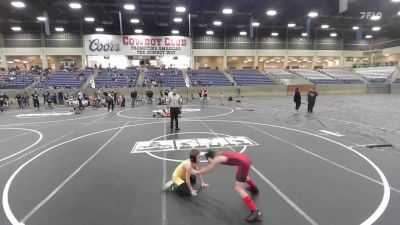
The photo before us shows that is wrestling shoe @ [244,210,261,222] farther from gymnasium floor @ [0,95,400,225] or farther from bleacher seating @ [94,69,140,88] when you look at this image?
bleacher seating @ [94,69,140,88]

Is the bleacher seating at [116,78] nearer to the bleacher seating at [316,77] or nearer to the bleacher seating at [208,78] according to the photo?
the bleacher seating at [208,78]

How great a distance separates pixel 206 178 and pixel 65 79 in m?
35.6

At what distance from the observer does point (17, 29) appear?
145 ft

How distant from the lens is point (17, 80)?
117 ft

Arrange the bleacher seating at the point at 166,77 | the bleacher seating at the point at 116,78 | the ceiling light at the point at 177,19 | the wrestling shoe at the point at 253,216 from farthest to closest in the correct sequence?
the ceiling light at the point at 177,19 → the bleacher seating at the point at 166,77 → the bleacher seating at the point at 116,78 → the wrestling shoe at the point at 253,216

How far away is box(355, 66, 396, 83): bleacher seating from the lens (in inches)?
1817

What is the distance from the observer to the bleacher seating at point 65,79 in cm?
3484

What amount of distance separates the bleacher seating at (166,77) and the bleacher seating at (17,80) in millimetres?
14816

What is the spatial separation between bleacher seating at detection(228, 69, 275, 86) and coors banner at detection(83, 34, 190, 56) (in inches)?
398

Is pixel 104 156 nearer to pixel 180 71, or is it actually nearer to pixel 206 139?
pixel 206 139

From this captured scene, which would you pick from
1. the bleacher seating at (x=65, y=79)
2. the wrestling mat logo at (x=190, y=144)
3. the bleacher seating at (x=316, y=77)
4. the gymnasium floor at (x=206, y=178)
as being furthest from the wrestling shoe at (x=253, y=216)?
the bleacher seating at (x=316, y=77)

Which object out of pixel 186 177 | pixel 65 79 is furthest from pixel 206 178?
pixel 65 79

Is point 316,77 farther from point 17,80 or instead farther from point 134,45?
point 17,80

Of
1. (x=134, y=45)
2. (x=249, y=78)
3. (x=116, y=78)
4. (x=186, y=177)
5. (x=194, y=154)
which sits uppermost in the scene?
(x=134, y=45)
